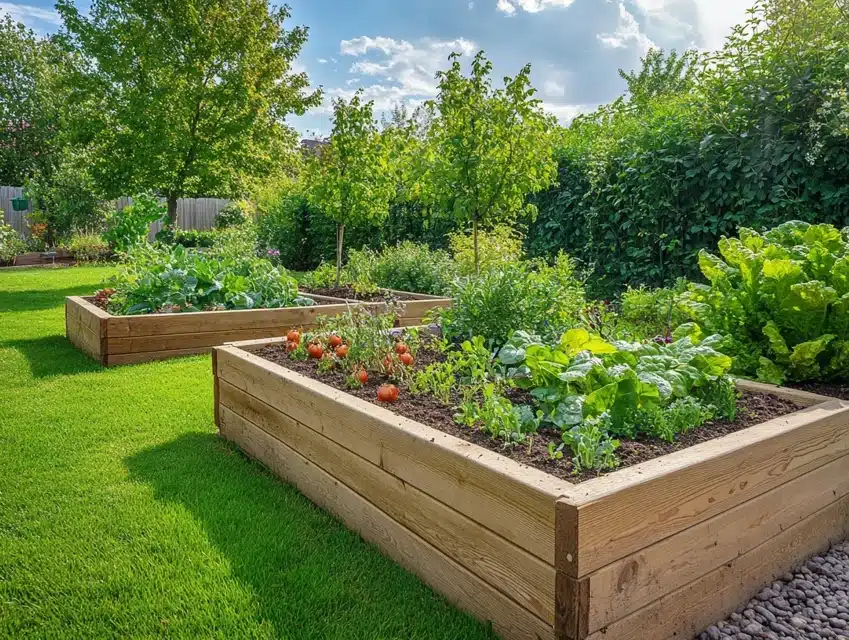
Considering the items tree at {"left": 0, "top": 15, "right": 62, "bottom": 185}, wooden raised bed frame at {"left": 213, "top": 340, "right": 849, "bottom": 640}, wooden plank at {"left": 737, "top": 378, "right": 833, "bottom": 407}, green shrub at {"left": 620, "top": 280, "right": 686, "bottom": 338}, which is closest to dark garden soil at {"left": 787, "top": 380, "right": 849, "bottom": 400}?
wooden plank at {"left": 737, "top": 378, "right": 833, "bottom": 407}

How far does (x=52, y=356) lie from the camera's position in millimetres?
5465

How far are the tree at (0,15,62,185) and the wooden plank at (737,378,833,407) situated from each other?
82.9 feet

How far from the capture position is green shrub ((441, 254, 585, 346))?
3.52 metres

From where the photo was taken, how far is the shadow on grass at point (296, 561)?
1.86 m

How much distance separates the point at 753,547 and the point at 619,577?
71 cm

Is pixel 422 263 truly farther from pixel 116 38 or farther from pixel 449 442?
pixel 116 38

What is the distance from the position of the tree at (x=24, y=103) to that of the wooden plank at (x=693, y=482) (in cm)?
2563

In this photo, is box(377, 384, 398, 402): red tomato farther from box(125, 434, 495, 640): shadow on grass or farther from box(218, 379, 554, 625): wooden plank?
box(125, 434, 495, 640): shadow on grass

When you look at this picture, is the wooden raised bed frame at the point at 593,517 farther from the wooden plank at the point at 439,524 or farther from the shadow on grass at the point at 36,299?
the shadow on grass at the point at 36,299

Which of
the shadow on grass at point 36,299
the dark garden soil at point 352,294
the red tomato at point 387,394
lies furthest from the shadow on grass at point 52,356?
the red tomato at point 387,394

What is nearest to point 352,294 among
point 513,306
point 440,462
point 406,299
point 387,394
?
point 406,299

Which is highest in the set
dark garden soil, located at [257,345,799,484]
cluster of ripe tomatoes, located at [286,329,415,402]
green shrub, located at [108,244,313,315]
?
green shrub, located at [108,244,313,315]

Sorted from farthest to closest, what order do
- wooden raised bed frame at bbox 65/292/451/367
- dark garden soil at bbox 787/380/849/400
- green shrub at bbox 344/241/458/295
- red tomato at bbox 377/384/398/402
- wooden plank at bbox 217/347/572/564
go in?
1. green shrub at bbox 344/241/458/295
2. wooden raised bed frame at bbox 65/292/451/367
3. dark garden soil at bbox 787/380/849/400
4. red tomato at bbox 377/384/398/402
5. wooden plank at bbox 217/347/572/564

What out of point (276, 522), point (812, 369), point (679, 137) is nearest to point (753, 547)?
point (812, 369)
